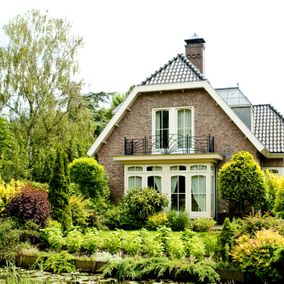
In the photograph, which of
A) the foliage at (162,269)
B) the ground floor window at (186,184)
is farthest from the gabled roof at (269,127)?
the foliage at (162,269)

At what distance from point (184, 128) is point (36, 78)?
10776mm

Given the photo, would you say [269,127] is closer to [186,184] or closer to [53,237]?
[186,184]

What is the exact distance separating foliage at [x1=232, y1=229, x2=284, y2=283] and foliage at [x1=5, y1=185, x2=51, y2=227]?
21.3 feet

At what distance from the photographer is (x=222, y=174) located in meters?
20.6

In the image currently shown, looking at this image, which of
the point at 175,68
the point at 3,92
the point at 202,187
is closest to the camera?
the point at 202,187

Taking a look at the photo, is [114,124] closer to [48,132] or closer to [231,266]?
[48,132]

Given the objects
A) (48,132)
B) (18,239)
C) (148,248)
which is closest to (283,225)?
(148,248)

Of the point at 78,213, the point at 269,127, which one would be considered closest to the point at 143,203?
the point at 78,213

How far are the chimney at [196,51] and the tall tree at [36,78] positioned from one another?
7477mm

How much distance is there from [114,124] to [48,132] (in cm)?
729

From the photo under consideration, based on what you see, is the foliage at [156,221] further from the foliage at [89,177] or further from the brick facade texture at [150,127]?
the brick facade texture at [150,127]

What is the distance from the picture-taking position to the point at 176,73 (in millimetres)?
23891

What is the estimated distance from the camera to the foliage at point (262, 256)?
1137cm

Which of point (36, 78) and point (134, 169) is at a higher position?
point (36, 78)
